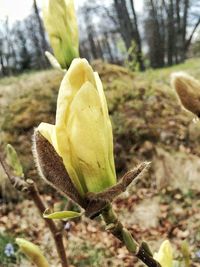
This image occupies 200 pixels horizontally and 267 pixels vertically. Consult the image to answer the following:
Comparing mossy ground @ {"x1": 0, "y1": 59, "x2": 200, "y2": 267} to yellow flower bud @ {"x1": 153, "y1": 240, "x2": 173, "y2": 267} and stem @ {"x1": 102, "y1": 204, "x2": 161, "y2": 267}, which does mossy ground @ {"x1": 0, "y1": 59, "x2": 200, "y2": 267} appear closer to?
yellow flower bud @ {"x1": 153, "y1": 240, "x2": 173, "y2": 267}

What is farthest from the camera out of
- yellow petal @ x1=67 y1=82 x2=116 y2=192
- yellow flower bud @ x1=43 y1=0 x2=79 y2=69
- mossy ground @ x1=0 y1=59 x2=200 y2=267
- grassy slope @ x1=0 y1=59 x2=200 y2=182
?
grassy slope @ x1=0 y1=59 x2=200 y2=182

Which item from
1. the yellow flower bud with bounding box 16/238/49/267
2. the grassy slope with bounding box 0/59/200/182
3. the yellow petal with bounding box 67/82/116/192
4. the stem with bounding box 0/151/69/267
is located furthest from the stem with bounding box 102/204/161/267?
the grassy slope with bounding box 0/59/200/182

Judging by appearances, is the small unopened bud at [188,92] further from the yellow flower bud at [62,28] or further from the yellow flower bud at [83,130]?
the yellow flower bud at [62,28]

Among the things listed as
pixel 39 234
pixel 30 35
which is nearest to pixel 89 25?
pixel 30 35

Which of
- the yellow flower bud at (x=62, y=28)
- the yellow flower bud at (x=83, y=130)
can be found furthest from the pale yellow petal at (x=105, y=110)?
the yellow flower bud at (x=62, y=28)

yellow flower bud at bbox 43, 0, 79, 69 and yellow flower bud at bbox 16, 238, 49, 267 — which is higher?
yellow flower bud at bbox 43, 0, 79, 69
